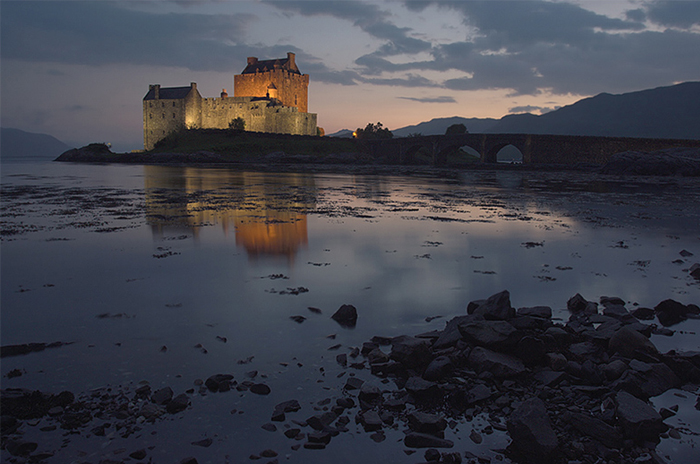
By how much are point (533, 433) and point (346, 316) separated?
9.42ft

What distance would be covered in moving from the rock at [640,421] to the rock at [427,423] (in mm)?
1437

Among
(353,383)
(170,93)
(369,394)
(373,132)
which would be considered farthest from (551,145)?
(170,93)

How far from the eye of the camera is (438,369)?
445cm

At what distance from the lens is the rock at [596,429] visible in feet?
11.7

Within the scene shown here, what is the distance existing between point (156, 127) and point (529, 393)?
102431mm

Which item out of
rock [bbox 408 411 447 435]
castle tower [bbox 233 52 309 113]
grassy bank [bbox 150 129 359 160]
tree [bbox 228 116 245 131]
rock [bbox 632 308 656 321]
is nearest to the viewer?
rock [bbox 408 411 447 435]

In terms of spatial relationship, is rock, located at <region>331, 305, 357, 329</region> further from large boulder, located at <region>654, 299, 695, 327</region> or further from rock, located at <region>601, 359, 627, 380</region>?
large boulder, located at <region>654, 299, 695, 327</region>

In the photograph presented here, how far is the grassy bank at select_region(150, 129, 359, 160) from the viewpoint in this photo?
81750 millimetres

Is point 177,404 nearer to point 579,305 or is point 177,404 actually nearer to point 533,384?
point 533,384

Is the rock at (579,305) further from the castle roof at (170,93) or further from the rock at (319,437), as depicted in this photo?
the castle roof at (170,93)

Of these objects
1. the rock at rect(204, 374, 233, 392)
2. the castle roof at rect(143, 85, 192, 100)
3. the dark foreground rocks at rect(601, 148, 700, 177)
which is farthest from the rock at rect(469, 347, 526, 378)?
the castle roof at rect(143, 85, 192, 100)

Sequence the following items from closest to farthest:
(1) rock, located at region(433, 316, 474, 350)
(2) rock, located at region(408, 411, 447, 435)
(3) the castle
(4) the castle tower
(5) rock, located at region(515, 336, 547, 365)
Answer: (2) rock, located at region(408, 411, 447, 435)
(5) rock, located at region(515, 336, 547, 365)
(1) rock, located at region(433, 316, 474, 350)
(3) the castle
(4) the castle tower

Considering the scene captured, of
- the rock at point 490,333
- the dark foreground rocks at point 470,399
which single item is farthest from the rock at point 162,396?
the rock at point 490,333

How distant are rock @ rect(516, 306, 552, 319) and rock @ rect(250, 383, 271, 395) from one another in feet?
11.0
